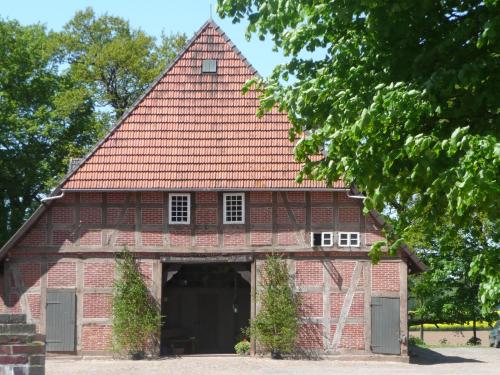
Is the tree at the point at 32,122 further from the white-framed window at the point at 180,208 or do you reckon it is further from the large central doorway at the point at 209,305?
the white-framed window at the point at 180,208

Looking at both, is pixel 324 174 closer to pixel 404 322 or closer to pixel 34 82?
pixel 404 322

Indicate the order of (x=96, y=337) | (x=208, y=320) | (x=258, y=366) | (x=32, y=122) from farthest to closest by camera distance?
(x=32, y=122) < (x=208, y=320) < (x=96, y=337) < (x=258, y=366)

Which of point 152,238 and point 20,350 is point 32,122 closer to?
point 152,238

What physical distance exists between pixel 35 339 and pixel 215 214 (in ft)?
61.3

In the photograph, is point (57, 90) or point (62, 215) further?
point (57, 90)

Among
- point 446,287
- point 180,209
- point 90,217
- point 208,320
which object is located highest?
point 180,209

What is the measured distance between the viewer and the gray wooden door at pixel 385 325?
24.5 m

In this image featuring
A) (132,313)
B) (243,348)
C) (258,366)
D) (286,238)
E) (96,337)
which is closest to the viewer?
(258,366)

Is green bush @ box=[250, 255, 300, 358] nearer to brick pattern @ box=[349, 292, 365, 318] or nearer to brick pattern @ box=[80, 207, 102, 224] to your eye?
brick pattern @ box=[349, 292, 365, 318]

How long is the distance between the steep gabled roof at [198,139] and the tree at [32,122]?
572 inches

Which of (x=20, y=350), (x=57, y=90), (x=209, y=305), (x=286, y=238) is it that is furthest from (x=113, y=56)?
(x=20, y=350)

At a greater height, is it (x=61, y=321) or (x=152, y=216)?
(x=152, y=216)

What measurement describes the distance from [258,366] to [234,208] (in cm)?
464

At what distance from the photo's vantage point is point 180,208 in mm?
25094
